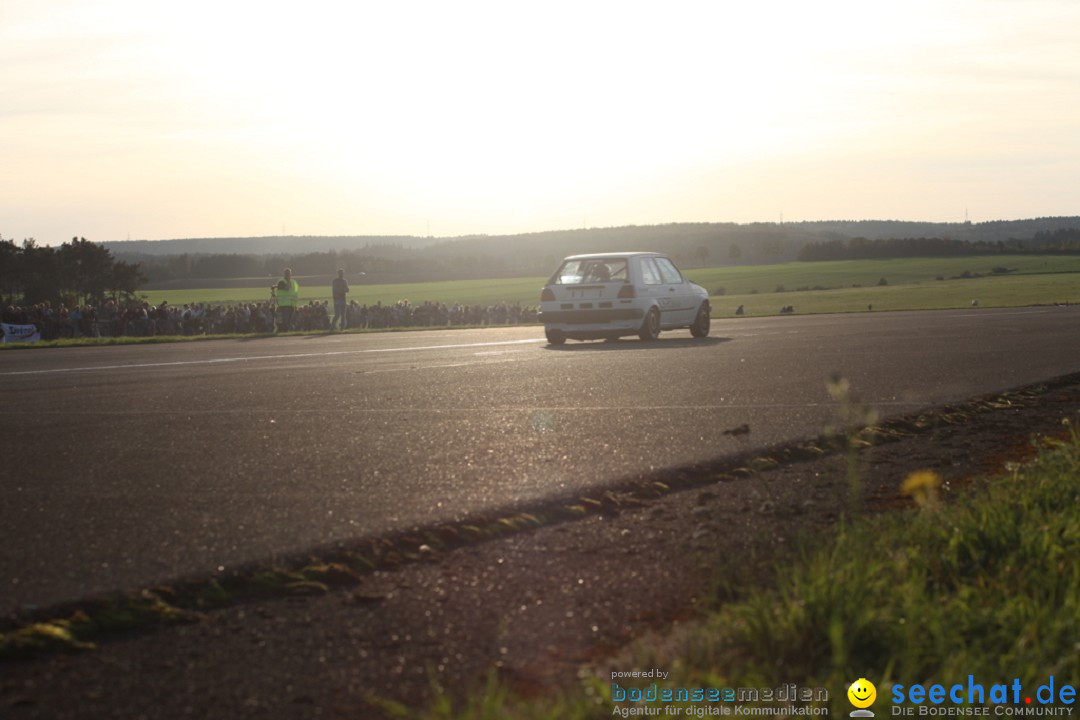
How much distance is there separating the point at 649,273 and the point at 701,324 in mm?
1431

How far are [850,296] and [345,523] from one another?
6567 centimetres

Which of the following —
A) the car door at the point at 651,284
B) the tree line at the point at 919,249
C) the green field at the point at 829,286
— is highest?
the tree line at the point at 919,249

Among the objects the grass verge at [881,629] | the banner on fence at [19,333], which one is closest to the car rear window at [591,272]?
the grass verge at [881,629]

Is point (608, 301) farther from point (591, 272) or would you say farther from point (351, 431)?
point (351, 431)

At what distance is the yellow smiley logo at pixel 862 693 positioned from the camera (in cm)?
267

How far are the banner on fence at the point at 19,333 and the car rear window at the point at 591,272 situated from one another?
725 inches

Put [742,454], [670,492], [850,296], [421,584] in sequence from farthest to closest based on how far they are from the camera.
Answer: [850,296]
[742,454]
[670,492]
[421,584]

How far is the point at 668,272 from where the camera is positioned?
21016mm

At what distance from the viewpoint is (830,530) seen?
4.53 meters

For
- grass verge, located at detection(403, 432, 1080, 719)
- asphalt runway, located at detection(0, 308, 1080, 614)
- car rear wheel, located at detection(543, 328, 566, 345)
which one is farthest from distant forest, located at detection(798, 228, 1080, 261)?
grass verge, located at detection(403, 432, 1080, 719)

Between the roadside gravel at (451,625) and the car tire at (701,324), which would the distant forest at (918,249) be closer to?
the car tire at (701,324)

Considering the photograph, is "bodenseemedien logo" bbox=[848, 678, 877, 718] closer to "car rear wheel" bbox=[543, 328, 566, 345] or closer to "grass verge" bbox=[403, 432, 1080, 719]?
"grass verge" bbox=[403, 432, 1080, 719]

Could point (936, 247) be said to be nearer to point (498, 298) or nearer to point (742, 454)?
point (498, 298)

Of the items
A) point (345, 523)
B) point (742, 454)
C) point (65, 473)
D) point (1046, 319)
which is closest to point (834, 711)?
point (345, 523)
